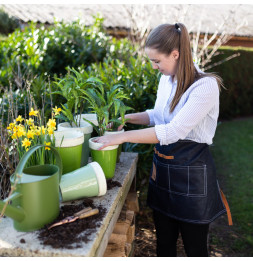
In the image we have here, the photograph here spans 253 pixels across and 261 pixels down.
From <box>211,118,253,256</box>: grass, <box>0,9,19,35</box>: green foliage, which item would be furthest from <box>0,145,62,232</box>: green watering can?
<box>0,9,19,35</box>: green foliage

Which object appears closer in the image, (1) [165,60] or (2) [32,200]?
(2) [32,200]

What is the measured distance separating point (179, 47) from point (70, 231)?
1.15m

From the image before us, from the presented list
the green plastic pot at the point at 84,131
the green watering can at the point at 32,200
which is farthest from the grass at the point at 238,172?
the green watering can at the point at 32,200

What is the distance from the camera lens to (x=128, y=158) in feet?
7.18

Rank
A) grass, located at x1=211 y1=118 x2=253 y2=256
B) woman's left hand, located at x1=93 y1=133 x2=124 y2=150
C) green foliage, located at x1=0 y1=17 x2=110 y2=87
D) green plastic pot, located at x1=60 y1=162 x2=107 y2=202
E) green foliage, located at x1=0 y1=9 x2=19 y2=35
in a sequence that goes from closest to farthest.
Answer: green plastic pot, located at x1=60 y1=162 x2=107 y2=202
woman's left hand, located at x1=93 y1=133 x2=124 y2=150
grass, located at x1=211 y1=118 x2=253 y2=256
green foliage, located at x1=0 y1=17 x2=110 y2=87
green foliage, located at x1=0 y1=9 x2=19 y2=35

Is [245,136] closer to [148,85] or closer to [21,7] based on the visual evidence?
[148,85]

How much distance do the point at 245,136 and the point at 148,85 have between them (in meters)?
4.77

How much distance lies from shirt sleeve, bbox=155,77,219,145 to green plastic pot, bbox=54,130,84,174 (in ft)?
1.41

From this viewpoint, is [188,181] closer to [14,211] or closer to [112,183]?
[112,183]

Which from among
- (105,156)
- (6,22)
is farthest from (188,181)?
(6,22)

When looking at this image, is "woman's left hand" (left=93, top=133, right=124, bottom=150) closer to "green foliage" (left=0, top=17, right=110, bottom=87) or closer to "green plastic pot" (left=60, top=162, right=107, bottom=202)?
"green plastic pot" (left=60, top=162, right=107, bottom=202)

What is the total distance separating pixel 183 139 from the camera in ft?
5.92

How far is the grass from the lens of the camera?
3236 millimetres
